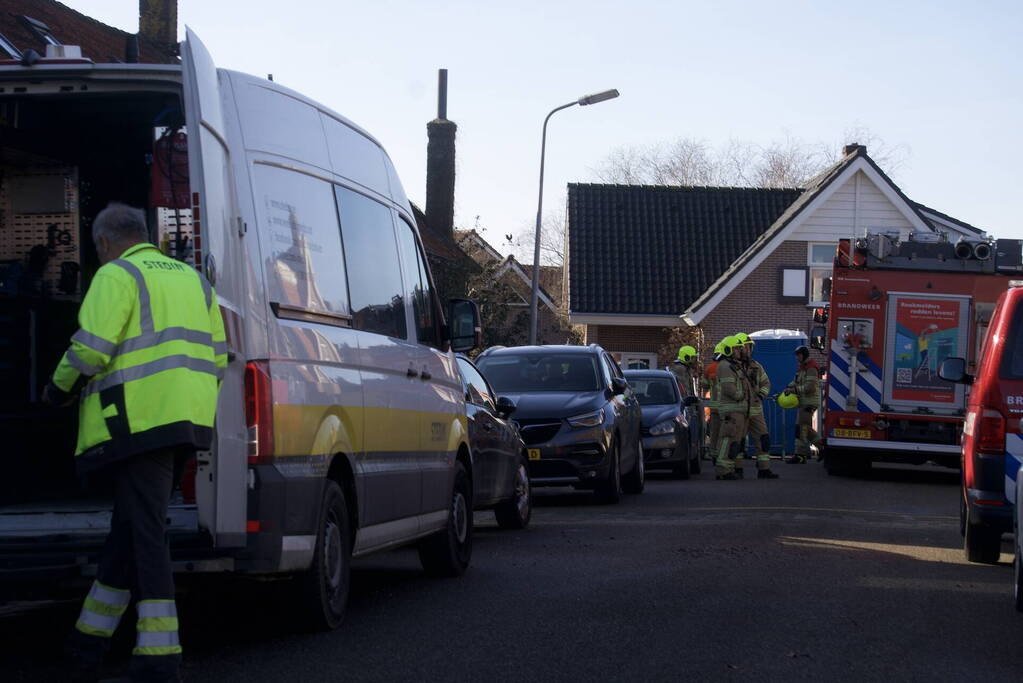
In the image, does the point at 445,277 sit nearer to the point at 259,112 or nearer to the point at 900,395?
the point at 900,395

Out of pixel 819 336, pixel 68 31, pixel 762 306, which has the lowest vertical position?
pixel 819 336

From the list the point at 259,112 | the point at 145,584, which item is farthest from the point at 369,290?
the point at 145,584

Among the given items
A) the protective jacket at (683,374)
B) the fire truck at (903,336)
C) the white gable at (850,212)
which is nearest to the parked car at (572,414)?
the fire truck at (903,336)

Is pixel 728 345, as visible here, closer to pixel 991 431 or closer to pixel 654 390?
pixel 654 390

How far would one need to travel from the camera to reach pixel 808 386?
25.3 m

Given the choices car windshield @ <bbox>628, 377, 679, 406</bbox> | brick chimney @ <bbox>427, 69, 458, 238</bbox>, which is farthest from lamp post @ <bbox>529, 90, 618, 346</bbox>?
brick chimney @ <bbox>427, 69, 458, 238</bbox>

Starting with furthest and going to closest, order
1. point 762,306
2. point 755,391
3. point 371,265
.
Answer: point 762,306 < point 755,391 < point 371,265

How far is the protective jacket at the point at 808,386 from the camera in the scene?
25.2m

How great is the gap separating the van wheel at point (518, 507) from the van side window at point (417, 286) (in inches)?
141

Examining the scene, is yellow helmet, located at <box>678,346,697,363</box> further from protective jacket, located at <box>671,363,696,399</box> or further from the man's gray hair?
the man's gray hair

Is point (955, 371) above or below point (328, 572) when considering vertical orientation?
above

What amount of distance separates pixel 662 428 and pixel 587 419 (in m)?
5.77

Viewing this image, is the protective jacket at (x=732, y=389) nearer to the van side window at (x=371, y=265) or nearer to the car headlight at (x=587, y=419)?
the car headlight at (x=587, y=419)

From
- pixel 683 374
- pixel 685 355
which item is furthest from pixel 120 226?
pixel 685 355
